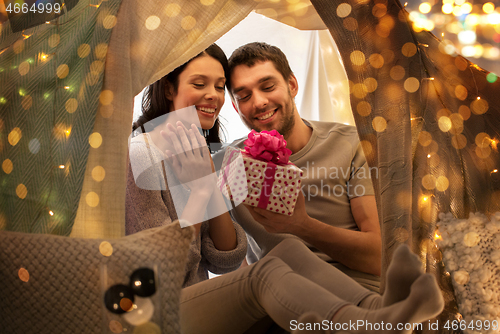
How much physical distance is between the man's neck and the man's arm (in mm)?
362

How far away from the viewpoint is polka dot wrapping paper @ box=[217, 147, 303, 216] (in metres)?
0.94

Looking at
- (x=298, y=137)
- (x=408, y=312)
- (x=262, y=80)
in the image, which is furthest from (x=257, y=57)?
(x=408, y=312)

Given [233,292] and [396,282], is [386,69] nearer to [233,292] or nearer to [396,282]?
[396,282]

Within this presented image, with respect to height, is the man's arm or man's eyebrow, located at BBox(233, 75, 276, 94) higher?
man's eyebrow, located at BBox(233, 75, 276, 94)

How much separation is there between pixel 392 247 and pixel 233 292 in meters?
0.42

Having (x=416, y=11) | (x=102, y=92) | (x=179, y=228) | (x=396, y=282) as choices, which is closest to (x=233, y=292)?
(x=179, y=228)

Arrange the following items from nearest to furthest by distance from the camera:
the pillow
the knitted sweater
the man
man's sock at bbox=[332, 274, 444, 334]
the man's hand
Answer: man's sock at bbox=[332, 274, 444, 334]
the pillow
the knitted sweater
the man's hand
the man

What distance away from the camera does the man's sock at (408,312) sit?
0.59m

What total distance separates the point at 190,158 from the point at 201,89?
1.02ft

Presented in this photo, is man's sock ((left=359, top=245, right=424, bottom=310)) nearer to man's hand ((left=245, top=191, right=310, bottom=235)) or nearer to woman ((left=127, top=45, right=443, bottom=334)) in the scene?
woman ((left=127, top=45, right=443, bottom=334))

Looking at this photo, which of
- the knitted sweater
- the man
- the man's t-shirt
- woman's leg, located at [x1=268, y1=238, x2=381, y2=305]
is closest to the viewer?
woman's leg, located at [x1=268, y1=238, x2=381, y2=305]

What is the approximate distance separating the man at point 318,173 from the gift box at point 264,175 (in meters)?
0.15

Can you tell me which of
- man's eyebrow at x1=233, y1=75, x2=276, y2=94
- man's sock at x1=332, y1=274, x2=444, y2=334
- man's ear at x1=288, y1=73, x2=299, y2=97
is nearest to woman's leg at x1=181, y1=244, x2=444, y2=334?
man's sock at x1=332, y1=274, x2=444, y2=334

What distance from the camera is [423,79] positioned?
95 cm
